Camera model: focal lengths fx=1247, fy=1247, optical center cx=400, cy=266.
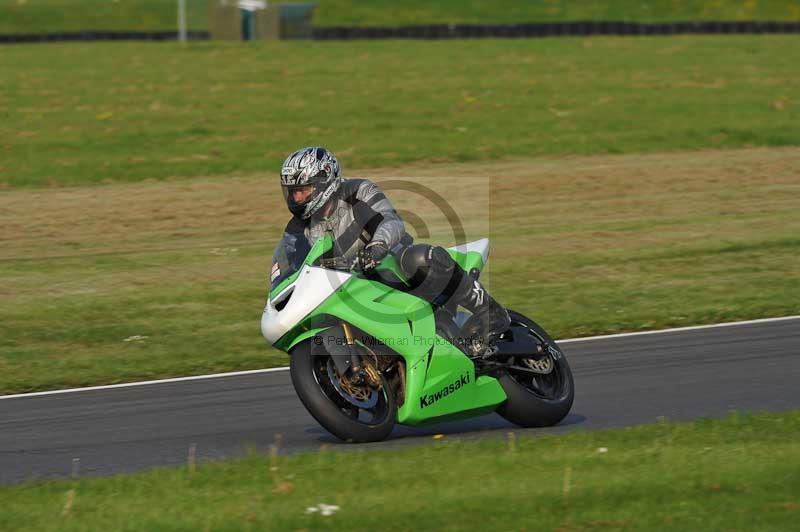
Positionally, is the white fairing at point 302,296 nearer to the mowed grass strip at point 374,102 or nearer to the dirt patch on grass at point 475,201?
the dirt patch on grass at point 475,201

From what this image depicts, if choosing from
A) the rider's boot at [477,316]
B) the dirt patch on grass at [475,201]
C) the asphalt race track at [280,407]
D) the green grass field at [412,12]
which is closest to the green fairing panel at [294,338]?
the asphalt race track at [280,407]

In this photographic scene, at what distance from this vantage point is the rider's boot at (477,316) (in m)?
8.15

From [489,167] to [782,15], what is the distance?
2402 centimetres

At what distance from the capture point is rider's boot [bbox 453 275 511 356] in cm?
815

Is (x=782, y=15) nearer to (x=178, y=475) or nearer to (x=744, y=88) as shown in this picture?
(x=744, y=88)

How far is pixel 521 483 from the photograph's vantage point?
22.4 feet

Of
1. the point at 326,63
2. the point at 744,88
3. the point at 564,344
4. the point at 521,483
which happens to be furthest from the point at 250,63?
the point at 521,483

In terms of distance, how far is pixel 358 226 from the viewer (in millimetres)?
7863

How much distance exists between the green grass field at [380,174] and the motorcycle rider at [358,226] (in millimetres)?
3464

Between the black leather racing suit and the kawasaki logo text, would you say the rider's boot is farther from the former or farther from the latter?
the kawasaki logo text

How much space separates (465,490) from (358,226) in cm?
196

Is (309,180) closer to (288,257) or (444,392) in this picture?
(288,257)

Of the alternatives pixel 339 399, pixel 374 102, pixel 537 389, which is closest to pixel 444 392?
pixel 339 399

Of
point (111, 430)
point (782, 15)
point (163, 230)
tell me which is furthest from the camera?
point (782, 15)
